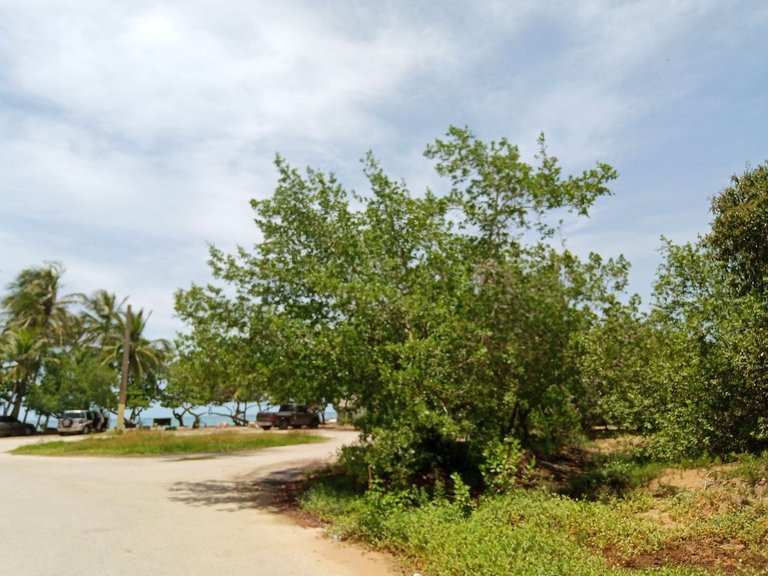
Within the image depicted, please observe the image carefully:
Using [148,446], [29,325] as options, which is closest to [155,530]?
[148,446]

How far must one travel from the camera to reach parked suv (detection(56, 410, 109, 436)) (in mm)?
34781

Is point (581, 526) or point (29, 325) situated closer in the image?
point (581, 526)

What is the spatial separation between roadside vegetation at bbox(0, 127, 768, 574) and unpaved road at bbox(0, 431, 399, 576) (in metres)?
1.04

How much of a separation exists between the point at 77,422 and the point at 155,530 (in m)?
30.6

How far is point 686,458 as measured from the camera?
486 inches

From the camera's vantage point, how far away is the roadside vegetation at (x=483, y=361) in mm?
9188

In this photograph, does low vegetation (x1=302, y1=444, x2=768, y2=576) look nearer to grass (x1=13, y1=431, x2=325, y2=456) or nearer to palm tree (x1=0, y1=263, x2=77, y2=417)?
grass (x1=13, y1=431, x2=325, y2=456)

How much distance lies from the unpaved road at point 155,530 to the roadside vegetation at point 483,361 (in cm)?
104

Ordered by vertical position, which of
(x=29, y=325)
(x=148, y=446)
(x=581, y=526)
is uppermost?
(x=29, y=325)

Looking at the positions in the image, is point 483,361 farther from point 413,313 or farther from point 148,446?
point 148,446

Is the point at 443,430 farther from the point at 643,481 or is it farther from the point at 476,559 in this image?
the point at 643,481

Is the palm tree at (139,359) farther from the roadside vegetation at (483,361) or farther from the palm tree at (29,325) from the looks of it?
the roadside vegetation at (483,361)

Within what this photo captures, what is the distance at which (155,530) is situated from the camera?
8.92 m

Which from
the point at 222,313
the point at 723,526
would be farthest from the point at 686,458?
the point at 222,313
